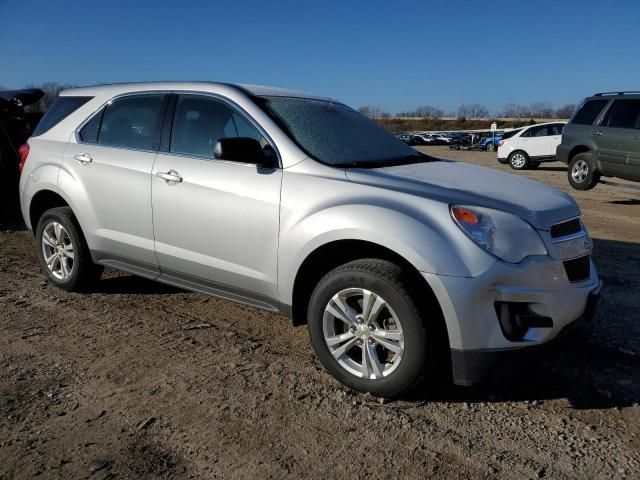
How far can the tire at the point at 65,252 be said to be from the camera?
4.64 m

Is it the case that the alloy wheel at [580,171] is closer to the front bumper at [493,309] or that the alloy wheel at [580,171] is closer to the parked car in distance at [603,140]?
the parked car in distance at [603,140]

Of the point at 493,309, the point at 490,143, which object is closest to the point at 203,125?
the point at 493,309

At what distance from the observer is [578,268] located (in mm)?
3133

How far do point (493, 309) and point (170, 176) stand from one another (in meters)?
2.32

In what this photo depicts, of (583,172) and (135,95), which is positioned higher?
(135,95)

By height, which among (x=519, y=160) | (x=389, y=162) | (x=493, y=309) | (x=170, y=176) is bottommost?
(x=519, y=160)

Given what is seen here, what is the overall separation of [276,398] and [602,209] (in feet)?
27.8

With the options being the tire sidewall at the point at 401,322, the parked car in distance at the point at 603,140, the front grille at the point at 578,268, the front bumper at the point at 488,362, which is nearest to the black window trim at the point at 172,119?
the tire sidewall at the point at 401,322

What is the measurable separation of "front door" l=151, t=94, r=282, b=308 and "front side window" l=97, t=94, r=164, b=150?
0.22m

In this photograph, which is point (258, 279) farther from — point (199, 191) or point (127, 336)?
point (127, 336)

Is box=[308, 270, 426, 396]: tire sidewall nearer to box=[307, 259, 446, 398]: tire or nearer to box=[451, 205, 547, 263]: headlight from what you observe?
box=[307, 259, 446, 398]: tire

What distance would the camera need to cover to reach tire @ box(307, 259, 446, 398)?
2889 millimetres

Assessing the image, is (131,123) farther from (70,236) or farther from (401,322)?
(401,322)

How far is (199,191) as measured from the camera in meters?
3.71
